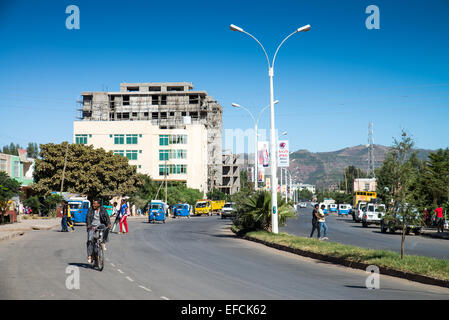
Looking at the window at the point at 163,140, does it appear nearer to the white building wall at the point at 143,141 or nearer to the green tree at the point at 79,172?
the white building wall at the point at 143,141

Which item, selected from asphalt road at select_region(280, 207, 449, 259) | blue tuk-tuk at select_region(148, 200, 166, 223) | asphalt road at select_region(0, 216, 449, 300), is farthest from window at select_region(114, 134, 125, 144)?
asphalt road at select_region(0, 216, 449, 300)

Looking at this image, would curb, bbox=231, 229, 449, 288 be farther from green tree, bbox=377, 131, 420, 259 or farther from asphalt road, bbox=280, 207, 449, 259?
asphalt road, bbox=280, 207, 449, 259

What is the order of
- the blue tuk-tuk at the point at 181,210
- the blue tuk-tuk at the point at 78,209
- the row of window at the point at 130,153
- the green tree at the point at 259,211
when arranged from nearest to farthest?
the green tree at the point at 259,211, the blue tuk-tuk at the point at 78,209, the blue tuk-tuk at the point at 181,210, the row of window at the point at 130,153

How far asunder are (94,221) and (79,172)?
54.8 m

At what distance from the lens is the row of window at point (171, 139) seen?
100 metres

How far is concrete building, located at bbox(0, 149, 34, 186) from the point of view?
60791 mm

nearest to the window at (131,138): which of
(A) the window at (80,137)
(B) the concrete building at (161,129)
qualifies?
(B) the concrete building at (161,129)

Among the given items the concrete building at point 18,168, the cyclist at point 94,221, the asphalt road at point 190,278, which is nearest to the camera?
the asphalt road at point 190,278

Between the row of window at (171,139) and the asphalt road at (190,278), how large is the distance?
8086cm

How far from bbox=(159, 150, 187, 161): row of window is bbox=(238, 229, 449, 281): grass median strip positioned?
79.1 m

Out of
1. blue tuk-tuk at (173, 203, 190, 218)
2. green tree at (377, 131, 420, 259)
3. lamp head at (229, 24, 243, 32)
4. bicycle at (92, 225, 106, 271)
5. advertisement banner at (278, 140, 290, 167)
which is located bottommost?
blue tuk-tuk at (173, 203, 190, 218)
